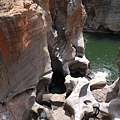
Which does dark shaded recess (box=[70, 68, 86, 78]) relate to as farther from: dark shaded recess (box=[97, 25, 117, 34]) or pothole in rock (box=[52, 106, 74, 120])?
dark shaded recess (box=[97, 25, 117, 34])

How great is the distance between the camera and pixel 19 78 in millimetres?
13352

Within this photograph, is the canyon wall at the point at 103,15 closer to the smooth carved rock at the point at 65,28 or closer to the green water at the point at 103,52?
the green water at the point at 103,52

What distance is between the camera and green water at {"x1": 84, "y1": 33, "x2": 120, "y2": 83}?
21.7 m

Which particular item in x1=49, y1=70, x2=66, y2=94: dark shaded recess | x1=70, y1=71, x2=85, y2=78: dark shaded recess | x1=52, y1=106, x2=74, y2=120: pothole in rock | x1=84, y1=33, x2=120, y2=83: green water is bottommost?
x1=84, y1=33, x2=120, y2=83: green water

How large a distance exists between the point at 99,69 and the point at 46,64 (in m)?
7.21

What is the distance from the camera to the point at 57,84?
19.7 m

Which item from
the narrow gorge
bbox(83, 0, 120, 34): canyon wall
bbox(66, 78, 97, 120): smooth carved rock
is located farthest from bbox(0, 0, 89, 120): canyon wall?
bbox(83, 0, 120, 34): canyon wall

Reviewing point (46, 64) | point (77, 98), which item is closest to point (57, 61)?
point (46, 64)

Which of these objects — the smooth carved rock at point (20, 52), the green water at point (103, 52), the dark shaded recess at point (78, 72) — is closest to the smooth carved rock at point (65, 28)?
the dark shaded recess at point (78, 72)

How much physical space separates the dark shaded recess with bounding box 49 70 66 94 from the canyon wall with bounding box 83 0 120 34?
1221 centimetres

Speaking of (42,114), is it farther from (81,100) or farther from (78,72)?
(78,72)

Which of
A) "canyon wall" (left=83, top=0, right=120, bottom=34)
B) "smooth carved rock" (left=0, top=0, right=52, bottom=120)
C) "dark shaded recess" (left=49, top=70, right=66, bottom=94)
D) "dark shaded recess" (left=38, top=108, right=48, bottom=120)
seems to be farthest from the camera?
"canyon wall" (left=83, top=0, right=120, bottom=34)

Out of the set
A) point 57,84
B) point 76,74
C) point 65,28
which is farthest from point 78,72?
point 65,28

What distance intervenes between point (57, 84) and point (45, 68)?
3875 millimetres
